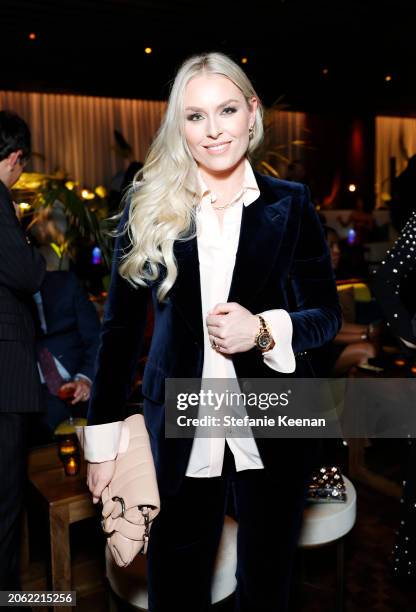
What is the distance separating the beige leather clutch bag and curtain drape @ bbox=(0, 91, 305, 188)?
1044 centimetres

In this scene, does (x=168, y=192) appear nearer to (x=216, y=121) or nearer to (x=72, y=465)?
(x=216, y=121)

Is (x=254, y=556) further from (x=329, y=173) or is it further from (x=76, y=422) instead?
(x=329, y=173)

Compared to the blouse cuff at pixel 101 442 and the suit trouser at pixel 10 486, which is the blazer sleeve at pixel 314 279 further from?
the suit trouser at pixel 10 486

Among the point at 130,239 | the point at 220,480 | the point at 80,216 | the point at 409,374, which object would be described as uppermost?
the point at 130,239

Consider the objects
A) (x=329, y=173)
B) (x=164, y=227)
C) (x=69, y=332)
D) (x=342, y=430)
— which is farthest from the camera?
(x=329, y=173)

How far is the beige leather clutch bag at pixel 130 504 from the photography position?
1.30m

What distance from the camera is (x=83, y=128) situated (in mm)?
11766

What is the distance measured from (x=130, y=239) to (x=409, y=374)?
7.06 feet

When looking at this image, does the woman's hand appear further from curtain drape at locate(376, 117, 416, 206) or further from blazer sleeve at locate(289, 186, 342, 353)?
curtain drape at locate(376, 117, 416, 206)

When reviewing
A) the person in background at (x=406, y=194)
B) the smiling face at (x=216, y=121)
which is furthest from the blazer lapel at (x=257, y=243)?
the person in background at (x=406, y=194)

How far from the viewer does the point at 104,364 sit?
137cm

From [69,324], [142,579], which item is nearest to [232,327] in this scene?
[142,579]

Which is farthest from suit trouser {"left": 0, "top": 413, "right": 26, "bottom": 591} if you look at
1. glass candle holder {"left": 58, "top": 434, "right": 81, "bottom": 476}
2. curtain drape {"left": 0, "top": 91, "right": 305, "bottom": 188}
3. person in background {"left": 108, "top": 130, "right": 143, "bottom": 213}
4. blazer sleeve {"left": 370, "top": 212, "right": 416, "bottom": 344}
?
curtain drape {"left": 0, "top": 91, "right": 305, "bottom": 188}

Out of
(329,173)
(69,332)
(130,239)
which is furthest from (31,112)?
(130,239)
